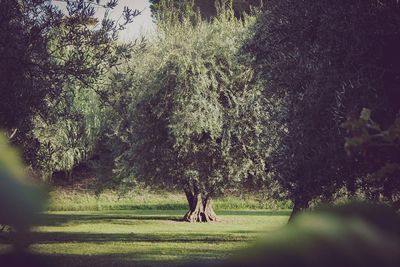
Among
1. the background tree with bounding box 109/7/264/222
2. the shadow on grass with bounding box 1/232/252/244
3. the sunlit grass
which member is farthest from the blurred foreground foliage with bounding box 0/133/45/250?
the sunlit grass

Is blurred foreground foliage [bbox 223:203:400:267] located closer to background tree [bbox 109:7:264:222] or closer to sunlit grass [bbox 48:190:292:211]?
background tree [bbox 109:7:264:222]

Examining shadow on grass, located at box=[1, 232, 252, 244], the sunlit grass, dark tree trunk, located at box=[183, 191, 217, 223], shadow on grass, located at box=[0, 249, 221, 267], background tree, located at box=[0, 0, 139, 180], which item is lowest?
shadow on grass, located at box=[0, 249, 221, 267]

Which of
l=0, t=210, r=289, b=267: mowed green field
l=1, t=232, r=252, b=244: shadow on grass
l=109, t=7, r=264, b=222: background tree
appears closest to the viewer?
l=0, t=210, r=289, b=267: mowed green field

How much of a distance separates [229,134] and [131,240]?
659cm

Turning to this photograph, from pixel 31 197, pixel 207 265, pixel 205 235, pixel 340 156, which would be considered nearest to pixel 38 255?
pixel 31 197

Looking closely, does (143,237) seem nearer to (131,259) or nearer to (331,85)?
(131,259)

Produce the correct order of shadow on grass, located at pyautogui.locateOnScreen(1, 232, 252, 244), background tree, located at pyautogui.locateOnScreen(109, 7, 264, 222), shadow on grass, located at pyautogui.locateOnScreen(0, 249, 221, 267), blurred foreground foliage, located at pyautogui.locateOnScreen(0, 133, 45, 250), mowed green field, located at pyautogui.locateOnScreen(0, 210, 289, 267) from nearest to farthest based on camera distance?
blurred foreground foliage, located at pyautogui.locateOnScreen(0, 133, 45, 250) < shadow on grass, located at pyautogui.locateOnScreen(0, 249, 221, 267) < mowed green field, located at pyautogui.locateOnScreen(0, 210, 289, 267) < shadow on grass, located at pyautogui.locateOnScreen(1, 232, 252, 244) < background tree, located at pyautogui.locateOnScreen(109, 7, 264, 222)

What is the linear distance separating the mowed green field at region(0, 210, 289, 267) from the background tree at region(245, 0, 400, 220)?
2754 millimetres

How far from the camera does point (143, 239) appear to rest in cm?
2306

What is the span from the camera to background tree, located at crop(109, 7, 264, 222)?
25.6 metres

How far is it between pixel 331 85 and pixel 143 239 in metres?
14.2

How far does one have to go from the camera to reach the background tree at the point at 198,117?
25625 millimetres

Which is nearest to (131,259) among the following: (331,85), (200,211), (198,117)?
(331,85)

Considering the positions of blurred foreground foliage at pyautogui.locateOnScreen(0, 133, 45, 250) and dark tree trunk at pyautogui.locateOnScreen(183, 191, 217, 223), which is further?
dark tree trunk at pyautogui.locateOnScreen(183, 191, 217, 223)
